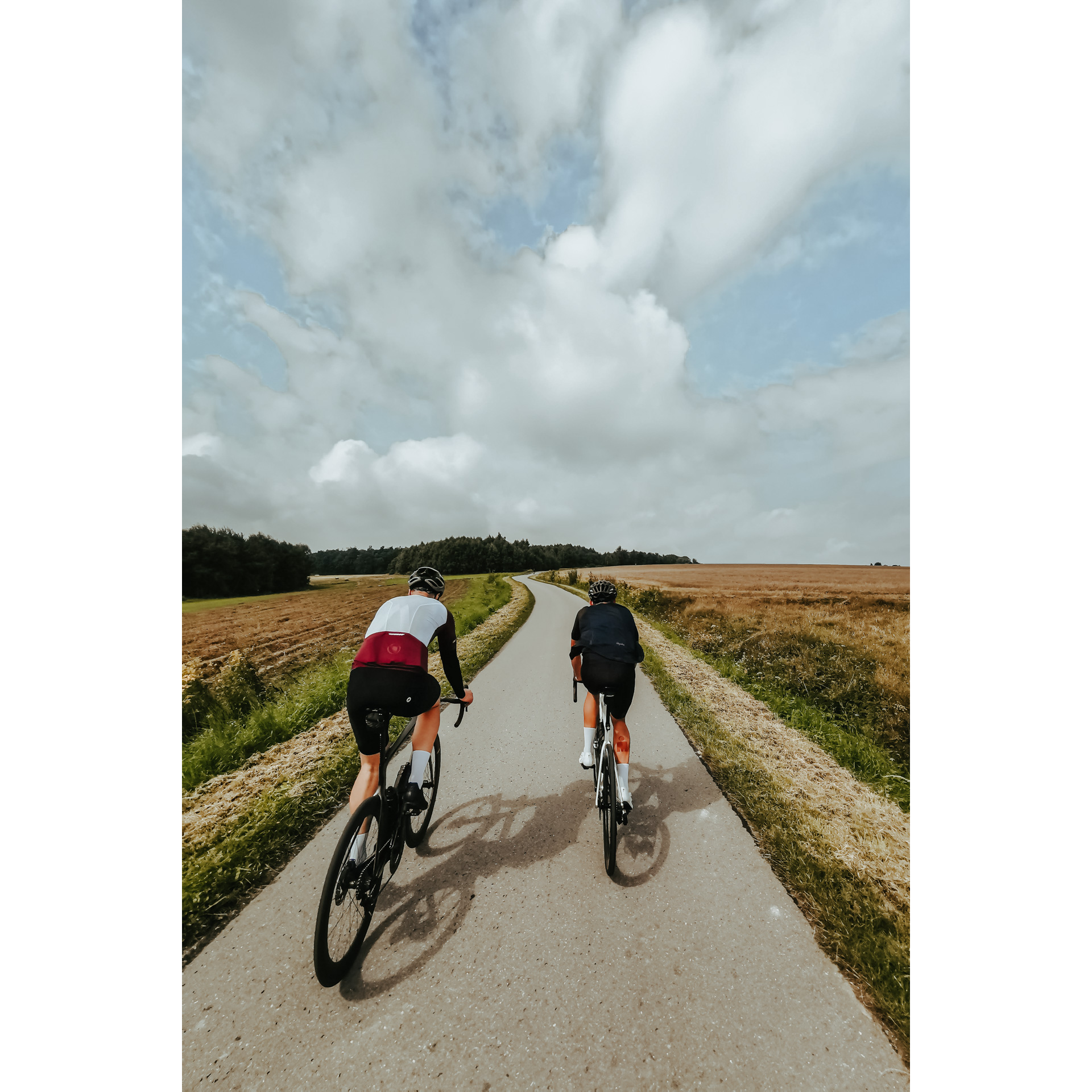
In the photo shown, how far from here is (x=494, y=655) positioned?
11242mm

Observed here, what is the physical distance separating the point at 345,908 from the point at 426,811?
149 centimetres

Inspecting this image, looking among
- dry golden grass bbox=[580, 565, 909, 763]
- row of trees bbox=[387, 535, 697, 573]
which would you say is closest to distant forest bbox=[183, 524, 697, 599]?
row of trees bbox=[387, 535, 697, 573]

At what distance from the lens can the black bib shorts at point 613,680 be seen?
13.3 ft

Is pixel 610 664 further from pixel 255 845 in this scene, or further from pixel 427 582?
pixel 255 845

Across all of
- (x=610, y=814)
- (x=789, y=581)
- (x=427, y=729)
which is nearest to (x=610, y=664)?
(x=610, y=814)

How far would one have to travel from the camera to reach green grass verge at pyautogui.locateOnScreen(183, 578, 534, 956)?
9.98ft

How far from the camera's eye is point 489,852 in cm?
369

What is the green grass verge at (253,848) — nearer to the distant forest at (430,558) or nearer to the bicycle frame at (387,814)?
the bicycle frame at (387,814)

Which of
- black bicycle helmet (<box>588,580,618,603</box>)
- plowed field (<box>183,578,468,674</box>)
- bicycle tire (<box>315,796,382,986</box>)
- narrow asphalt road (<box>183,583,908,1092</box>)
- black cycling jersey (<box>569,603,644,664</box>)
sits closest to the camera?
narrow asphalt road (<box>183,583,908,1092</box>)

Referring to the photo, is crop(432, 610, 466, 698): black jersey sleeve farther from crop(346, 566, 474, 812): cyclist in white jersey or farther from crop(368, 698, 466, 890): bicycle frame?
crop(368, 698, 466, 890): bicycle frame

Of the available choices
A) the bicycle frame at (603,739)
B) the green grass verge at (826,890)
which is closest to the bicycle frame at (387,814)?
the bicycle frame at (603,739)
